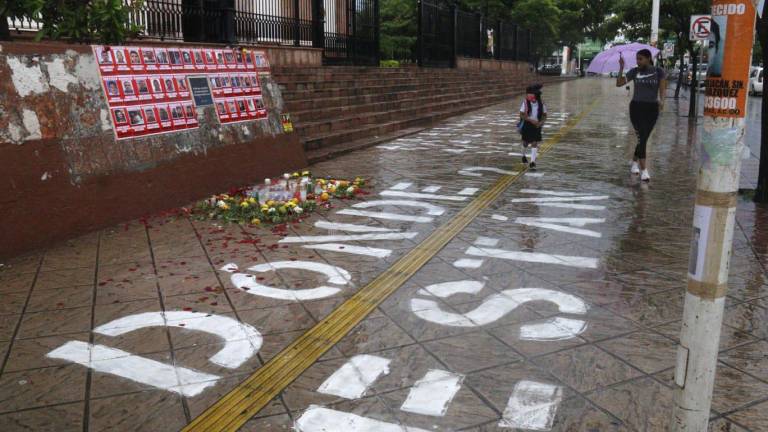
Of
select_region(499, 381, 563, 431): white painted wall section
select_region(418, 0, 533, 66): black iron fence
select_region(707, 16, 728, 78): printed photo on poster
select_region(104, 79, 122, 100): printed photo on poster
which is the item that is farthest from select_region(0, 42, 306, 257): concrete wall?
select_region(418, 0, 533, 66): black iron fence

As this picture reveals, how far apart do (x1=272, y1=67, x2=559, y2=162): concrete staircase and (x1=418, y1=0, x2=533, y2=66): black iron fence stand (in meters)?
1.91

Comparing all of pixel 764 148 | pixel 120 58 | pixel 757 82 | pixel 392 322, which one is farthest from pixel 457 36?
pixel 392 322

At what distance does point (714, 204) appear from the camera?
2430 mm

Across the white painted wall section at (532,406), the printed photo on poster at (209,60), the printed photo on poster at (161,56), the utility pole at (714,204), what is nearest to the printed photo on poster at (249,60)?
the printed photo on poster at (209,60)

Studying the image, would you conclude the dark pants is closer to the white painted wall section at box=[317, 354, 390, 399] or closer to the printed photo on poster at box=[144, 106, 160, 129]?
the printed photo on poster at box=[144, 106, 160, 129]

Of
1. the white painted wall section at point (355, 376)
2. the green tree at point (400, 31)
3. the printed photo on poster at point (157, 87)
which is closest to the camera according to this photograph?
the white painted wall section at point (355, 376)

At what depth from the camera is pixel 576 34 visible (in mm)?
Answer: 60062

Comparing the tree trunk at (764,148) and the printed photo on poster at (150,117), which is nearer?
the printed photo on poster at (150,117)

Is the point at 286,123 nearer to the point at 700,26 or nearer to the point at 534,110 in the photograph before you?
the point at 534,110

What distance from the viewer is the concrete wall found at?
18.1 feet

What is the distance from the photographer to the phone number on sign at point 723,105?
2373 mm

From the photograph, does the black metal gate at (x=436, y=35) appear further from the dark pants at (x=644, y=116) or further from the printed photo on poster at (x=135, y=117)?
the printed photo on poster at (x=135, y=117)

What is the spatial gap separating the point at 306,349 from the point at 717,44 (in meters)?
2.56

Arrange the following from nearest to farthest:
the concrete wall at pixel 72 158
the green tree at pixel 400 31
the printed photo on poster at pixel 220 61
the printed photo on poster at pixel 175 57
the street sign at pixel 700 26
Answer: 1. the concrete wall at pixel 72 158
2. the printed photo on poster at pixel 175 57
3. the printed photo on poster at pixel 220 61
4. the street sign at pixel 700 26
5. the green tree at pixel 400 31
